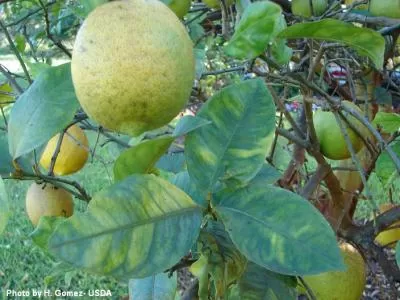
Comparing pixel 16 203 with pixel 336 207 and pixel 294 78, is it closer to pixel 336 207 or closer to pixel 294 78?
pixel 336 207

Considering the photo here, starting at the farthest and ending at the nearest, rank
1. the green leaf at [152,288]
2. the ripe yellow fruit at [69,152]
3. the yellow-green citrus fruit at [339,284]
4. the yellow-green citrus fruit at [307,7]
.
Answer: the yellow-green citrus fruit at [307,7], the ripe yellow fruit at [69,152], the yellow-green citrus fruit at [339,284], the green leaf at [152,288]

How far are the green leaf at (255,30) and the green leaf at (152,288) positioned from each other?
555 millimetres

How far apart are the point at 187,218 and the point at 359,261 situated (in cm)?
92

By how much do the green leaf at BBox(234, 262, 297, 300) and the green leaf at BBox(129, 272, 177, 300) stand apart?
0.39 m

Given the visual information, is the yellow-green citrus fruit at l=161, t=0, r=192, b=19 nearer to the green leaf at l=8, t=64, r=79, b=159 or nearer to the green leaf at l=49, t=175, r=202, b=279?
the green leaf at l=8, t=64, r=79, b=159

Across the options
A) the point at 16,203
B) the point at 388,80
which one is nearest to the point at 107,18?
the point at 388,80

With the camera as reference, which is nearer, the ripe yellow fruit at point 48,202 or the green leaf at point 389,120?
the green leaf at point 389,120

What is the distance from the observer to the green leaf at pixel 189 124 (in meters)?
0.69

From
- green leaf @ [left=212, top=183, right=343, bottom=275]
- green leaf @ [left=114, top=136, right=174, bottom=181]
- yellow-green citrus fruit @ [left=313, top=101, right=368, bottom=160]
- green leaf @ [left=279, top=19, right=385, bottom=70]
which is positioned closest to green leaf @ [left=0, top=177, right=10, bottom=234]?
green leaf @ [left=114, top=136, right=174, bottom=181]

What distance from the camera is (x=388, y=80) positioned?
2016mm

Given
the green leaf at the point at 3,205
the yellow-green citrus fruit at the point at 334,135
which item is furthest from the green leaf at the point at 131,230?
the yellow-green citrus fruit at the point at 334,135

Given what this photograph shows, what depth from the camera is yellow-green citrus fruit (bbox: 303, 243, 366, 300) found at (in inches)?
51.8

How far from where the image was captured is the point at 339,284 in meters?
1.33

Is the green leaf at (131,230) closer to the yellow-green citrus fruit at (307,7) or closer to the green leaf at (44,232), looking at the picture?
the green leaf at (44,232)
